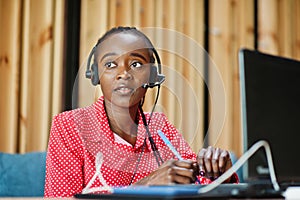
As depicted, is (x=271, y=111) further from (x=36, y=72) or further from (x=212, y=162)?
(x=36, y=72)

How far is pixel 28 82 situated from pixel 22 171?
0.51 m

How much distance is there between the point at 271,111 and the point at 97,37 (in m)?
1.64

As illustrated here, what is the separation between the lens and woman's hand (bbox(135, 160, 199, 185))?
4.14 ft

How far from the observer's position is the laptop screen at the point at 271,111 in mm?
1150

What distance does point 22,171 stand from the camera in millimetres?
2238

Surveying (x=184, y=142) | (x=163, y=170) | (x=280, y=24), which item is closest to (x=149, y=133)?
(x=184, y=142)

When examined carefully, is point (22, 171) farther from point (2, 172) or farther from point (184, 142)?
point (184, 142)

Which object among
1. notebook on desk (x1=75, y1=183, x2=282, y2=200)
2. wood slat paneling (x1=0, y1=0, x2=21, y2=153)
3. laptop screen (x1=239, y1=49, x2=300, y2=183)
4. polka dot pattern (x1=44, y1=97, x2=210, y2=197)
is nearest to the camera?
notebook on desk (x1=75, y1=183, x2=282, y2=200)

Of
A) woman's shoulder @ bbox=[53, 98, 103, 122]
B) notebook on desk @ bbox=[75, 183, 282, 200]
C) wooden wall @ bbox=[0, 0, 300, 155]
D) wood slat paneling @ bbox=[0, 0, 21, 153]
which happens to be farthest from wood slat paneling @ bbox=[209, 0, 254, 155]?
notebook on desk @ bbox=[75, 183, 282, 200]

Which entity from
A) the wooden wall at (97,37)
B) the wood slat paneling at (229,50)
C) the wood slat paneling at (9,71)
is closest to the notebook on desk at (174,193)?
the wooden wall at (97,37)

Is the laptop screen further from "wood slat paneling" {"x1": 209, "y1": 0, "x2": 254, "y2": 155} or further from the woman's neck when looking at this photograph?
"wood slat paneling" {"x1": 209, "y1": 0, "x2": 254, "y2": 155}

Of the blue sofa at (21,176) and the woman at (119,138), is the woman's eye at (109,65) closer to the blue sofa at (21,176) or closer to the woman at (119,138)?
the woman at (119,138)

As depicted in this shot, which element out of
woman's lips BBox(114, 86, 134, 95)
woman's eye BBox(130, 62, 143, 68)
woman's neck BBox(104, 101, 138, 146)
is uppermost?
woman's eye BBox(130, 62, 143, 68)

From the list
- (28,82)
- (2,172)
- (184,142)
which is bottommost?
(2,172)
